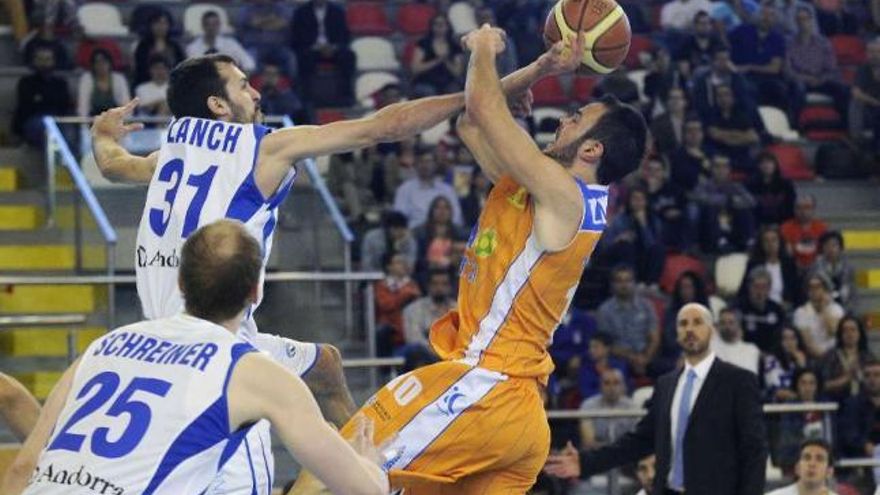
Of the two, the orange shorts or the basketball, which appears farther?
the basketball

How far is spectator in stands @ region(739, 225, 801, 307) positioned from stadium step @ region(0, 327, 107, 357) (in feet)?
23.1

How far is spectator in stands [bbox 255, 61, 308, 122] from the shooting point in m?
17.3

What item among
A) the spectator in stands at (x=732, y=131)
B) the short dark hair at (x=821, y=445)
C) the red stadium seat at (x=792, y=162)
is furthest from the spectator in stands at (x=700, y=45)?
the short dark hair at (x=821, y=445)

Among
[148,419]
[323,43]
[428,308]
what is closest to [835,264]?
[428,308]

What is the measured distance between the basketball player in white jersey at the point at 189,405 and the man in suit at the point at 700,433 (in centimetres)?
508

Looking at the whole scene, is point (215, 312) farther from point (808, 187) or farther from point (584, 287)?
point (808, 187)

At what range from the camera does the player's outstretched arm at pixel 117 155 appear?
866cm

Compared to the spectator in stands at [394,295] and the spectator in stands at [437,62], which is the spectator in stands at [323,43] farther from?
the spectator in stands at [394,295]

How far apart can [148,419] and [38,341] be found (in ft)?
22.3

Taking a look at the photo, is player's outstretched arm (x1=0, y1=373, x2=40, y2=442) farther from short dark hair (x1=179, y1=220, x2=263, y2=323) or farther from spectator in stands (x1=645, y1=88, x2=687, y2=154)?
spectator in stands (x1=645, y1=88, x2=687, y2=154)

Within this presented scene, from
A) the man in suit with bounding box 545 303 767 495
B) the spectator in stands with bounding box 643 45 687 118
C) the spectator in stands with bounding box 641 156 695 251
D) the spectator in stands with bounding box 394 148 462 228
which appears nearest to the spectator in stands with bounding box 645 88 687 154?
the spectator in stands with bounding box 643 45 687 118

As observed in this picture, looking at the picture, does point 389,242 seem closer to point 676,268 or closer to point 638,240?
point 638,240

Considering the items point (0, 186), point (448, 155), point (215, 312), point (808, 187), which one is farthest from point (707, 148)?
point (215, 312)

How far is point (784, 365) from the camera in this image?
16.0 meters
